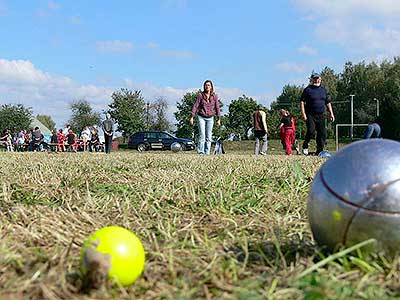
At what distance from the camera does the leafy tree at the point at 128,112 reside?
86.6m

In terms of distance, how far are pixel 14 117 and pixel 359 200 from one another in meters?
85.3

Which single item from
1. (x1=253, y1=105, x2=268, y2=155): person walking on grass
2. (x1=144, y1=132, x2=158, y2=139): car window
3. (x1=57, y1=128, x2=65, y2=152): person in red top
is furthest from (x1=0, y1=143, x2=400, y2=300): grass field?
(x1=144, y1=132, x2=158, y2=139): car window

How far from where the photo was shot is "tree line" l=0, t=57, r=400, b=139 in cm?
7550

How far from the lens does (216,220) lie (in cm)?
341

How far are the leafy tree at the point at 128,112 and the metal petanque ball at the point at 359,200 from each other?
276 ft

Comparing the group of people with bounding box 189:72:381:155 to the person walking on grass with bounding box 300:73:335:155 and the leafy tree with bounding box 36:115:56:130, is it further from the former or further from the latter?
the leafy tree with bounding box 36:115:56:130

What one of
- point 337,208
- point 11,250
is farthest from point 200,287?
point 11,250

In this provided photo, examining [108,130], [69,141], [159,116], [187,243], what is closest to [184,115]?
[159,116]

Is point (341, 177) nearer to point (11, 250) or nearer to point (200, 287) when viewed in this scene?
point (200, 287)

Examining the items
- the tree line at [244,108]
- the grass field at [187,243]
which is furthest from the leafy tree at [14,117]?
the grass field at [187,243]

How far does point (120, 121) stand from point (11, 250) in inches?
3406

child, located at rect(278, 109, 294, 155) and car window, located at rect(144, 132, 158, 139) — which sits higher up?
child, located at rect(278, 109, 294, 155)

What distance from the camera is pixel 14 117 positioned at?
81938 mm

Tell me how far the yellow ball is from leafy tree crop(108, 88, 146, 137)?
84289 millimetres
